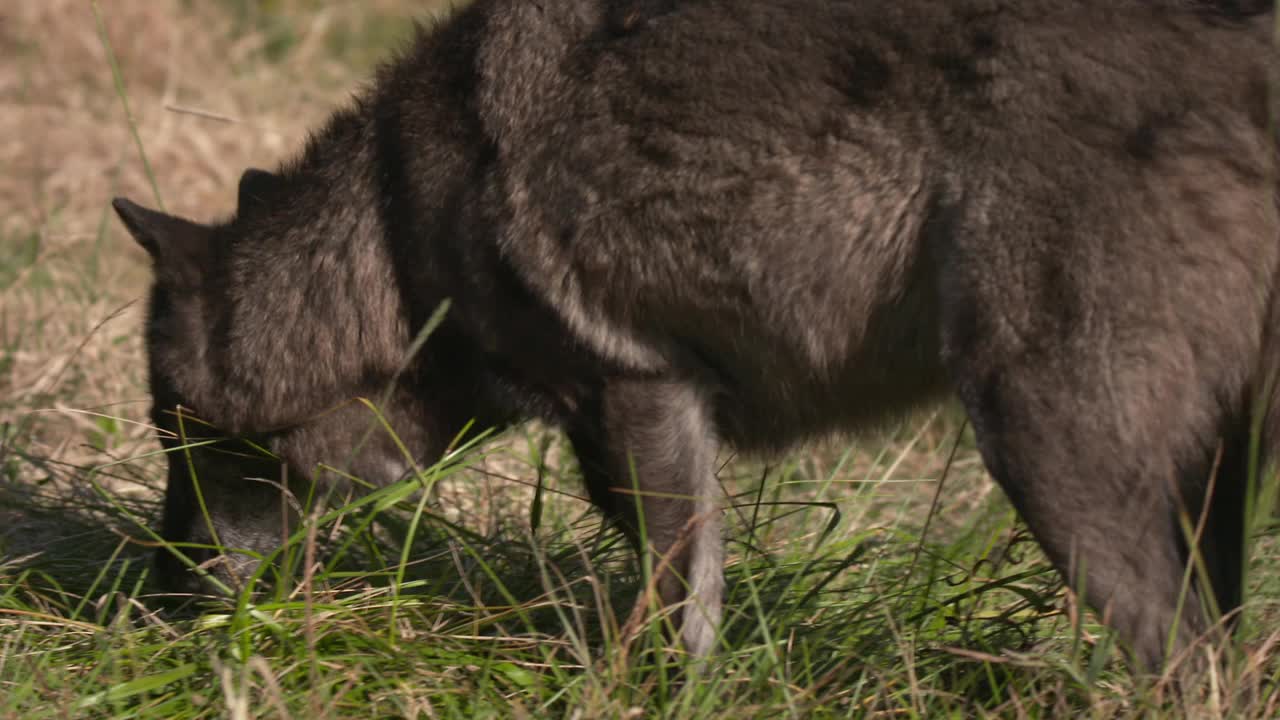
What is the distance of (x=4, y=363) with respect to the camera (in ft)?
17.9

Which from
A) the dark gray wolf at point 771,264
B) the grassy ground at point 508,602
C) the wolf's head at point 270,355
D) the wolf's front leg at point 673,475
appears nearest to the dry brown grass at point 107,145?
the grassy ground at point 508,602

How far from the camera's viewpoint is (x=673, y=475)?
3359 mm

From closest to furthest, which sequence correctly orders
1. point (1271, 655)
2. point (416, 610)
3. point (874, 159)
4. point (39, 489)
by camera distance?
point (874, 159)
point (1271, 655)
point (416, 610)
point (39, 489)

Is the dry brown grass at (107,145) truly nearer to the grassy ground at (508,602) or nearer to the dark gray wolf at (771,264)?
the grassy ground at (508,602)

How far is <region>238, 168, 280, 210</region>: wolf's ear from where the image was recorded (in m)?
3.92

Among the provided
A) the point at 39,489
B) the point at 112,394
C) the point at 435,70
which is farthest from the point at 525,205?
the point at 112,394

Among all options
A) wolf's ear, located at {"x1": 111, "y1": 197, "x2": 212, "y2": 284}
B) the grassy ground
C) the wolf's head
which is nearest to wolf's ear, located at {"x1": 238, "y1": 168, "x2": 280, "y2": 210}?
the wolf's head

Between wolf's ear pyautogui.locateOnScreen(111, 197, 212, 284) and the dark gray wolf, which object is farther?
wolf's ear pyautogui.locateOnScreen(111, 197, 212, 284)

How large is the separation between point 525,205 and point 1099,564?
1497mm

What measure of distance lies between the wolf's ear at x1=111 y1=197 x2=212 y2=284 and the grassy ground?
0.28m

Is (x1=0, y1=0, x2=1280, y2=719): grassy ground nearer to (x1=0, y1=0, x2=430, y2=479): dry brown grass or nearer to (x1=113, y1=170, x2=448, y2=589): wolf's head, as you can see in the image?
(x1=0, y1=0, x2=430, y2=479): dry brown grass

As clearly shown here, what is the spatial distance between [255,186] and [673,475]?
154cm

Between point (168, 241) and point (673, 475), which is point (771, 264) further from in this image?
point (168, 241)

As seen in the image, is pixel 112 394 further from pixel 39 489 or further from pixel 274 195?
pixel 274 195
